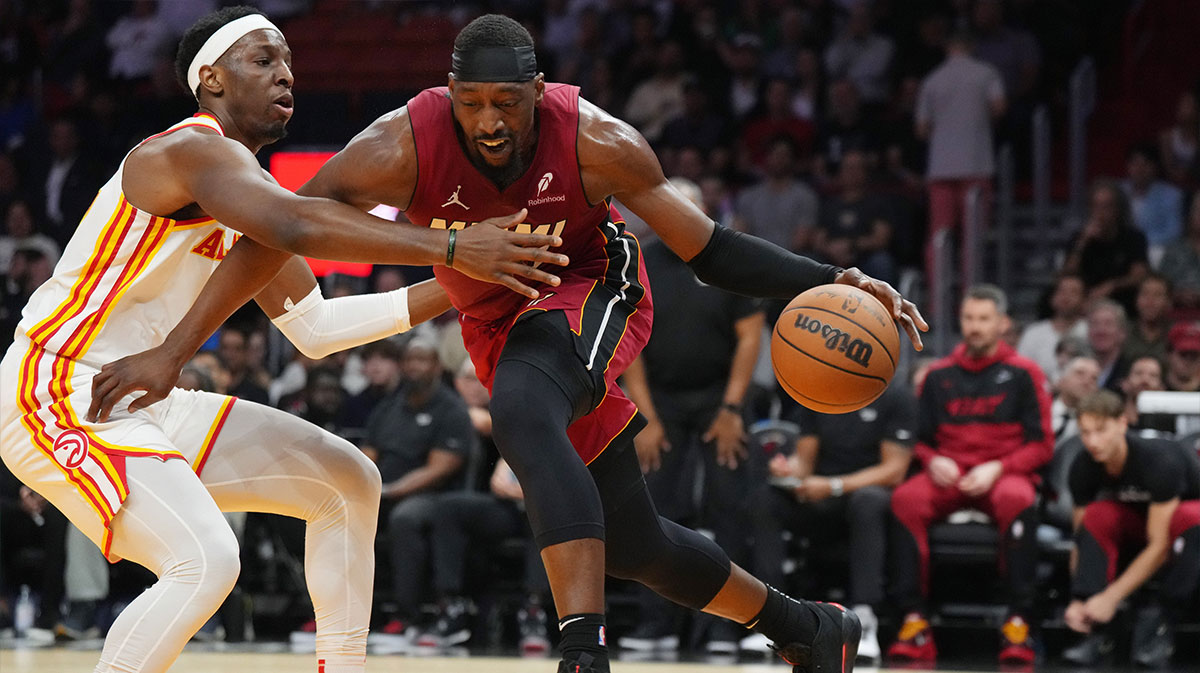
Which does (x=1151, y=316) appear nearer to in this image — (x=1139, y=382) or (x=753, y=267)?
(x=1139, y=382)

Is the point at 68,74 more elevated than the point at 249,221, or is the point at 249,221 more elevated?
the point at 68,74

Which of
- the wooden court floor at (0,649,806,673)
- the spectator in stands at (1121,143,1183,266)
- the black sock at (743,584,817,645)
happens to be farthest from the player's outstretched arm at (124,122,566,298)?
the spectator in stands at (1121,143,1183,266)

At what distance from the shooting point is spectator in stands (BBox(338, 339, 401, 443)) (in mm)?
8867

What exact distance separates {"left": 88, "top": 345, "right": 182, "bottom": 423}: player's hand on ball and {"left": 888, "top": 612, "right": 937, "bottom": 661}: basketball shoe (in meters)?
4.51

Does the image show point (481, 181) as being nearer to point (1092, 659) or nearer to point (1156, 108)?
point (1092, 659)

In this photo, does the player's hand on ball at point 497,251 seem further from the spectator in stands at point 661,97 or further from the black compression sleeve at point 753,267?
the spectator in stands at point 661,97

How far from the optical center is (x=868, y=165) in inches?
446

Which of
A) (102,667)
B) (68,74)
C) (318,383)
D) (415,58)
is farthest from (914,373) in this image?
(68,74)

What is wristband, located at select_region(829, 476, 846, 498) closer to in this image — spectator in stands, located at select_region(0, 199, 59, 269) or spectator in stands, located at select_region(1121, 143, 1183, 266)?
spectator in stands, located at select_region(1121, 143, 1183, 266)

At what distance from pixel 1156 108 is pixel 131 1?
9793 millimetres

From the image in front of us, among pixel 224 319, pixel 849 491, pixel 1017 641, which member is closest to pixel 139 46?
pixel 849 491

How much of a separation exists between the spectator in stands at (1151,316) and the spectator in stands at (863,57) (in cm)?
389

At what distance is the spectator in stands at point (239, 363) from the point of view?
8.77 metres

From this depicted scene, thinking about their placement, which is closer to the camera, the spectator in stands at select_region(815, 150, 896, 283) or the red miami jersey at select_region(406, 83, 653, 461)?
the red miami jersey at select_region(406, 83, 653, 461)
